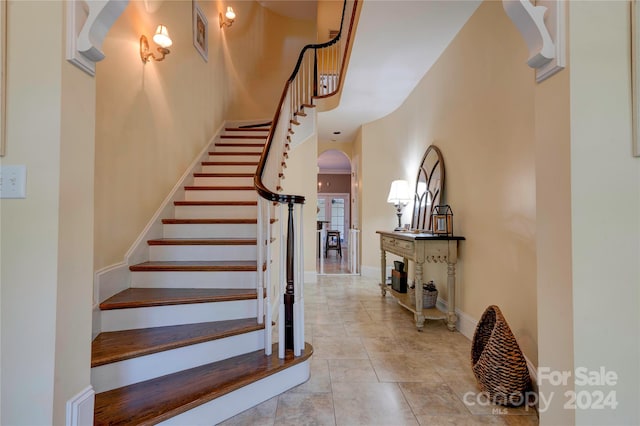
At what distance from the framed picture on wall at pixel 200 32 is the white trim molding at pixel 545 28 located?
12.1 ft

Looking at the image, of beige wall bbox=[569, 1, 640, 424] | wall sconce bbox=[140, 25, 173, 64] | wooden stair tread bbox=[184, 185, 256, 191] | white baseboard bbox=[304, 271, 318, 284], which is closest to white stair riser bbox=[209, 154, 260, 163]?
wooden stair tread bbox=[184, 185, 256, 191]

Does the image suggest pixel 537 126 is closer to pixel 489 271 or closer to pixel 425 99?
pixel 489 271

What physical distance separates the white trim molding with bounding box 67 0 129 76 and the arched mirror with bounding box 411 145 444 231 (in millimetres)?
3064

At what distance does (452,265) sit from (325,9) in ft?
18.8

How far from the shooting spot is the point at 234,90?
5730mm

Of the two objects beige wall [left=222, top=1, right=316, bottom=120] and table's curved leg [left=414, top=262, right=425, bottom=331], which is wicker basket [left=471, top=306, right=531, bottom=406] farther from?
beige wall [left=222, top=1, right=316, bottom=120]

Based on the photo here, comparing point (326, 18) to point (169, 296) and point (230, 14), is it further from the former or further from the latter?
point (169, 296)

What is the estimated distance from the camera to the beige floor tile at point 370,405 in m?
1.67

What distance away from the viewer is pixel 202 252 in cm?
278

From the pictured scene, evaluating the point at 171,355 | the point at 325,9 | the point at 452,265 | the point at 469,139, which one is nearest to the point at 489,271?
the point at 452,265

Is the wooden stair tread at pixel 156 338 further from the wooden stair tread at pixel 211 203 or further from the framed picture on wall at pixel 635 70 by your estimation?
the framed picture on wall at pixel 635 70

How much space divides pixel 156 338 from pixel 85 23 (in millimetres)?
1614

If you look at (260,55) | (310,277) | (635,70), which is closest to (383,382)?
(635,70)

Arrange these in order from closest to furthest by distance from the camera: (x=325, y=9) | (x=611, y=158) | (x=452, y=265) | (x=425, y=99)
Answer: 1. (x=611, y=158)
2. (x=452, y=265)
3. (x=425, y=99)
4. (x=325, y=9)
